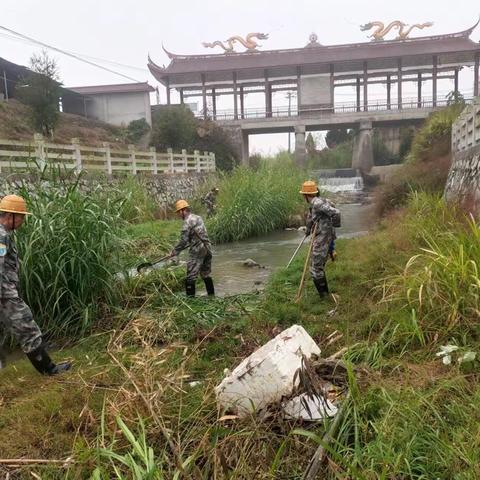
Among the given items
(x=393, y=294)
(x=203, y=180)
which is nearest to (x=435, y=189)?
(x=393, y=294)

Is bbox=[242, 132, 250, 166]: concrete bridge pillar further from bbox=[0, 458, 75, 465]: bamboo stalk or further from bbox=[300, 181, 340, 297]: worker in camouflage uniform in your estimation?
bbox=[0, 458, 75, 465]: bamboo stalk

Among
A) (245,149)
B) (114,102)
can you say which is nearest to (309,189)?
(245,149)

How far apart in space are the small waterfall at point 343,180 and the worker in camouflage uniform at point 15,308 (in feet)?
76.9

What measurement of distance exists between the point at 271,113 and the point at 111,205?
30064 millimetres

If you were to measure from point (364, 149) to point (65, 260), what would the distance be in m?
29.3

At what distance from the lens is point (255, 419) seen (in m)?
2.91

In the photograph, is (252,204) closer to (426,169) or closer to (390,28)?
(426,169)

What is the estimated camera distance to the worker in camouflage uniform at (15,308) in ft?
13.8

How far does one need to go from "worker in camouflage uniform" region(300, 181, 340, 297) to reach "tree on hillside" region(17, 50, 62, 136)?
19205mm

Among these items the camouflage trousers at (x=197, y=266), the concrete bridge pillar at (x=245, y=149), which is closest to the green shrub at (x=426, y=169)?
the camouflage trousers at (x=197, y=266)

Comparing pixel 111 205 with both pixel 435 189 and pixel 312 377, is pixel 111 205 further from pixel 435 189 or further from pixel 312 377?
pixel 435 189

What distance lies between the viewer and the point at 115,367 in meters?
3.97

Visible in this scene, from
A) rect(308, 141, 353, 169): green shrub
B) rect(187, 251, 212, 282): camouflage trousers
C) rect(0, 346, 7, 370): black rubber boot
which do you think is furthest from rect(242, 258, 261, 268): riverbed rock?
rect(308, 141, 353, 169): green shrub

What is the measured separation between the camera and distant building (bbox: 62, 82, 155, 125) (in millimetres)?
33844
